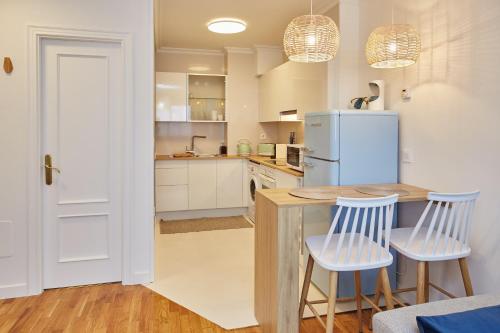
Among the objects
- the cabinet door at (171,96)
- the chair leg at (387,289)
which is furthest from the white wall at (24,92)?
the cabinet door at (171,96)

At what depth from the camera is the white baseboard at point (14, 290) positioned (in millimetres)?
2680

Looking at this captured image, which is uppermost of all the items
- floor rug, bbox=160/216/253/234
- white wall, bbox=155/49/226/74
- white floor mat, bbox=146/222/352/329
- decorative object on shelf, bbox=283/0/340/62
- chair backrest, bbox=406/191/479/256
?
white wall, bbox=155/49/226/74

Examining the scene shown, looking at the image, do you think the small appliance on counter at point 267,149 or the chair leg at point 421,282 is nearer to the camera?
the chair leg at point 421,282

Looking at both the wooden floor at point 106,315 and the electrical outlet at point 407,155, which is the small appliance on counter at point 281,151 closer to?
the electrical outlet at point 407,155

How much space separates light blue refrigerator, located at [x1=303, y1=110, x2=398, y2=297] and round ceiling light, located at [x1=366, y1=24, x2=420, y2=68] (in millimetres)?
463

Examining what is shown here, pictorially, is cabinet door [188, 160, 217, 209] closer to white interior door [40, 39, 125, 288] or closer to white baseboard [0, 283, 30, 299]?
white interior door [40, 39, 125, 288]

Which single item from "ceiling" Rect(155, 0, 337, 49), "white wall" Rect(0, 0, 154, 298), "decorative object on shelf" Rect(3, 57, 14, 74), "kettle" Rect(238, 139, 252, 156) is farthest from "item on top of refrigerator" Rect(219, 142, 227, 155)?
"decorative object on shelf" Rect(3, 57, 14, 74)

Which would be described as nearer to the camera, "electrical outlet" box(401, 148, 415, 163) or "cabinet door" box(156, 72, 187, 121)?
"electrical outlet" box(401, 148, 415, 163)

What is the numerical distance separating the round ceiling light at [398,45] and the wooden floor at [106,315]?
1708 millimetres

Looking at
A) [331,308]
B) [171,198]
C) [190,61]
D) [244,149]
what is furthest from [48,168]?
[190,61]

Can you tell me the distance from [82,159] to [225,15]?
225cm

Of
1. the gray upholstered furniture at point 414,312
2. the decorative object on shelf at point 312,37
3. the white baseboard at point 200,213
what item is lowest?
the white baseboard at point 200,213

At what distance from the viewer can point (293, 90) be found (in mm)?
4273

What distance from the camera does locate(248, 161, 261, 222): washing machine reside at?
190 inches
